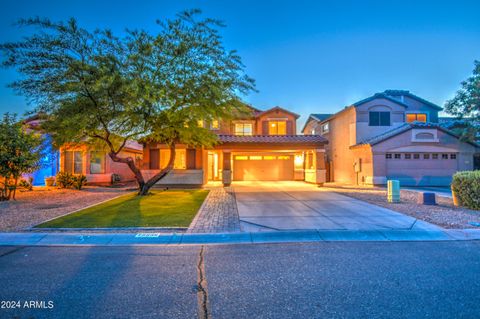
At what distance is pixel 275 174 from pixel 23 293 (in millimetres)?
23994

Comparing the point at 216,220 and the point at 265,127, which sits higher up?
the point at 265,127

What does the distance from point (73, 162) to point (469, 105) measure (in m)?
29.7

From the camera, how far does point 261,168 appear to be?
87.4 ft

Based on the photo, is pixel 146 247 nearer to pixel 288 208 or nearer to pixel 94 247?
pixel 94 247

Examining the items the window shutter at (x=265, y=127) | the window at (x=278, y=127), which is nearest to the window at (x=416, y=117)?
the window at (x=278, y=127)

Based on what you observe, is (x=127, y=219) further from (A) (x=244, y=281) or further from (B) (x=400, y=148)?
(B) (x=400, y=148)

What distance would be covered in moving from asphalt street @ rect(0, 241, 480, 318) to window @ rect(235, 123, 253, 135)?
20.4m

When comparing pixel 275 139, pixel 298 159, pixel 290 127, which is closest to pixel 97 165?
pixel 275 139

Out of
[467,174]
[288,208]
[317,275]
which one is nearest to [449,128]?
[467,174]

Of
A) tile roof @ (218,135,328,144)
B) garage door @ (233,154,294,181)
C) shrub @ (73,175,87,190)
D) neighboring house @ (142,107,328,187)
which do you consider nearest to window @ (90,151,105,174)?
shrub @ (73,175,87,190)

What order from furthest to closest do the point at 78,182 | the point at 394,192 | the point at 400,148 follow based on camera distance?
the point at 400,148, the point at 78,182, the point at 394,192

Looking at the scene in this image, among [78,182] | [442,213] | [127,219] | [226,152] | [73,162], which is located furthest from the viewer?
[226,152]

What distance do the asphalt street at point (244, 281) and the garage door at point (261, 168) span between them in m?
20.6

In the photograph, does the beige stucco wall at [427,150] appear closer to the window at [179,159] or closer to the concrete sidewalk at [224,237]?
the concrete sidewalk at [224,237]
